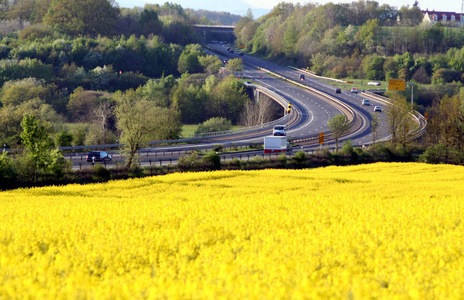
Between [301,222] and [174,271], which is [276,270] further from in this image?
[301,222]

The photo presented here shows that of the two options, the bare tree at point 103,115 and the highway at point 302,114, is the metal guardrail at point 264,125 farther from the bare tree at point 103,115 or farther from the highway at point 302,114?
the bare tree at point 103,115

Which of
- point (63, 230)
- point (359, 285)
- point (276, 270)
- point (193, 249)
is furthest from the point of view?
point (63, 230)

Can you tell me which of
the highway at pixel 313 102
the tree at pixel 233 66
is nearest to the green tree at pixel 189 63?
the tree at pixel 233 66

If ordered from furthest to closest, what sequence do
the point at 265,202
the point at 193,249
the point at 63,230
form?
the point at 265,202 < the point at 63,230 < the point at 193,249

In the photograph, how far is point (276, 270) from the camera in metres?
14.9

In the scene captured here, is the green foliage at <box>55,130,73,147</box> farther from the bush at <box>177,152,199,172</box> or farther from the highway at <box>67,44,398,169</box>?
the bush at <box>177,152,199,172</box>

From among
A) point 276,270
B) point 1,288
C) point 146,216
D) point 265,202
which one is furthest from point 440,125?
point 1,288

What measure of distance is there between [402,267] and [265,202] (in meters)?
11.5

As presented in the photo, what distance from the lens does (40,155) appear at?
41.1 m

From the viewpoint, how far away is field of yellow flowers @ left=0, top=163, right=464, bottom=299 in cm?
1347

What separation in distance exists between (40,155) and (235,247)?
28.2m

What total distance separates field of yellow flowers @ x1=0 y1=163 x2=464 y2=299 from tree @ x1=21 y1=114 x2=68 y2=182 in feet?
31.0

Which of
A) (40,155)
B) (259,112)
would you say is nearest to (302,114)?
(259,112)

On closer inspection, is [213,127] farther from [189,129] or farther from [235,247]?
[235,247]
